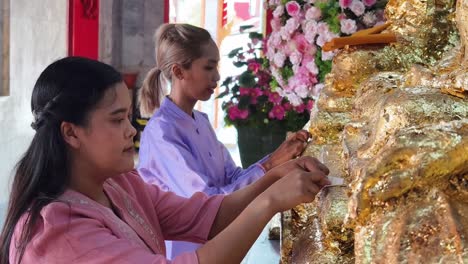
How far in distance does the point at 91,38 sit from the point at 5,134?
87cm

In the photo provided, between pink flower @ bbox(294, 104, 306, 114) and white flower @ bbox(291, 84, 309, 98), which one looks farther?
pink flower @ bbox(294, 104, 306, 114)

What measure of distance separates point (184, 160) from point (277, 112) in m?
1.25

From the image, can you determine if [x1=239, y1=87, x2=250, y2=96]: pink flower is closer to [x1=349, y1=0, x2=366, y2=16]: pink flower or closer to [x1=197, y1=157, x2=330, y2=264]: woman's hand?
[x1=349, y1=0, x2=366, y2=16]: pink flower

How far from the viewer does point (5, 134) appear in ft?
13.6

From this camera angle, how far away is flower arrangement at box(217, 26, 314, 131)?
113 inches

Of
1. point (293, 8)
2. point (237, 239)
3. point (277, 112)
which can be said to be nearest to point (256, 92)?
point (277, 112)

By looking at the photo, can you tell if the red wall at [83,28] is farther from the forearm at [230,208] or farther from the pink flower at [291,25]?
the forearm at [230,208]

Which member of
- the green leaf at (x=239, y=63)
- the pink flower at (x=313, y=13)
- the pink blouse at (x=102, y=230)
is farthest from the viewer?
the green leaf at (x=239, y=63)

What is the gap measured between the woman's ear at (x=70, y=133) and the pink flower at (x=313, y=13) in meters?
1.57

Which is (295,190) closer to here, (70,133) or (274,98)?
(70,133)

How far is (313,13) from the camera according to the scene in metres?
2.51

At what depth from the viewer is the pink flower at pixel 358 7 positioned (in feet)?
7.92

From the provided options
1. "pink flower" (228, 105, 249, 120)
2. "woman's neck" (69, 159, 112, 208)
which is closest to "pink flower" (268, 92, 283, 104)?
"pink flower" (228, 105, 249, 120)

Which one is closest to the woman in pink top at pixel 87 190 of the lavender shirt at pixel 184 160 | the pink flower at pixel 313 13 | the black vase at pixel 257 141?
the lavender shirt at pixel 184 160
